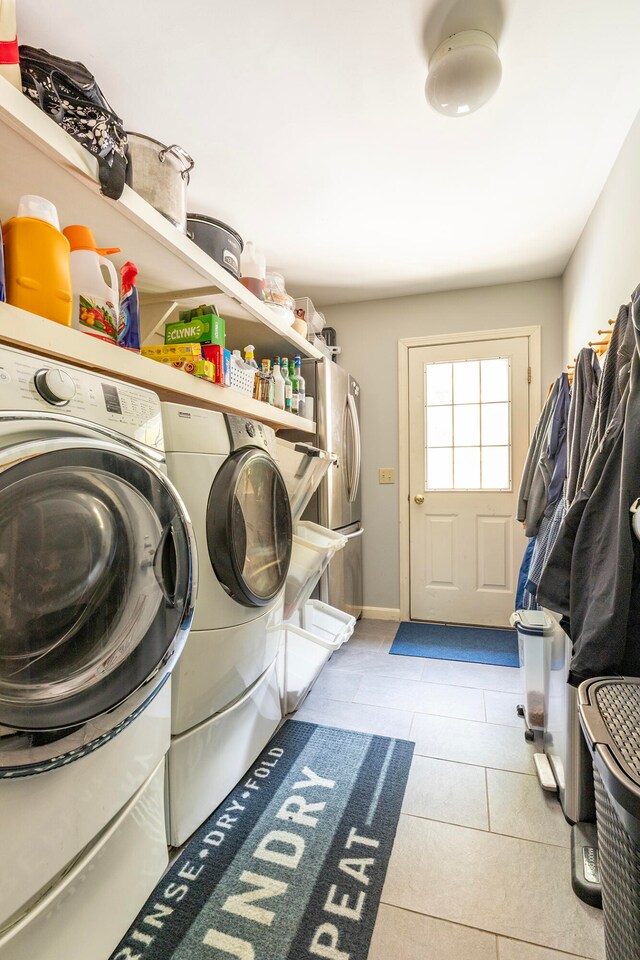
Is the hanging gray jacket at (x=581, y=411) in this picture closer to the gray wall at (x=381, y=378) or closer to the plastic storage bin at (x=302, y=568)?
the plastic storage bin at (x=302, y=568)

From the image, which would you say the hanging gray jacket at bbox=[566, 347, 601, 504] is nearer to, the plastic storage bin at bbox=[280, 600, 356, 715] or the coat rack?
the coat rack

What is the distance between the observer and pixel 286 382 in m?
2.40

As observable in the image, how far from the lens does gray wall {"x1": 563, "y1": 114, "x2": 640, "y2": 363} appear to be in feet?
5.56

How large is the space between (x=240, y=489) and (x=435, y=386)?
238 cm

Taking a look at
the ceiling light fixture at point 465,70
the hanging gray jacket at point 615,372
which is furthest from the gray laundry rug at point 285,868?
the ceiling light fixture at point 465,70

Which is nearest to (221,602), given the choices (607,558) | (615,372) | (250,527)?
Result: (250,527)

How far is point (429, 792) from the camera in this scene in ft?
5.00

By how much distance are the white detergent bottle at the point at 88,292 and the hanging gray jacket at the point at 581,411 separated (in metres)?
1.50

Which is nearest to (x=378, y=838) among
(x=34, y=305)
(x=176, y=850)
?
(x=176, y=850)

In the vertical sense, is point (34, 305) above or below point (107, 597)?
above

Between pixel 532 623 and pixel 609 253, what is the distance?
64.2 inches

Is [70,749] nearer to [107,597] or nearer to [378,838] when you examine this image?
[107,597]

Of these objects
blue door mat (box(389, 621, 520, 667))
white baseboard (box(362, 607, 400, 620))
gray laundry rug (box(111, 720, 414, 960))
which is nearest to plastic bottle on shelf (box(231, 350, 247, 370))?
gray laundry rug (box(111, 720, 414, 960))

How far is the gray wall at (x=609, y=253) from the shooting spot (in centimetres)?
169
